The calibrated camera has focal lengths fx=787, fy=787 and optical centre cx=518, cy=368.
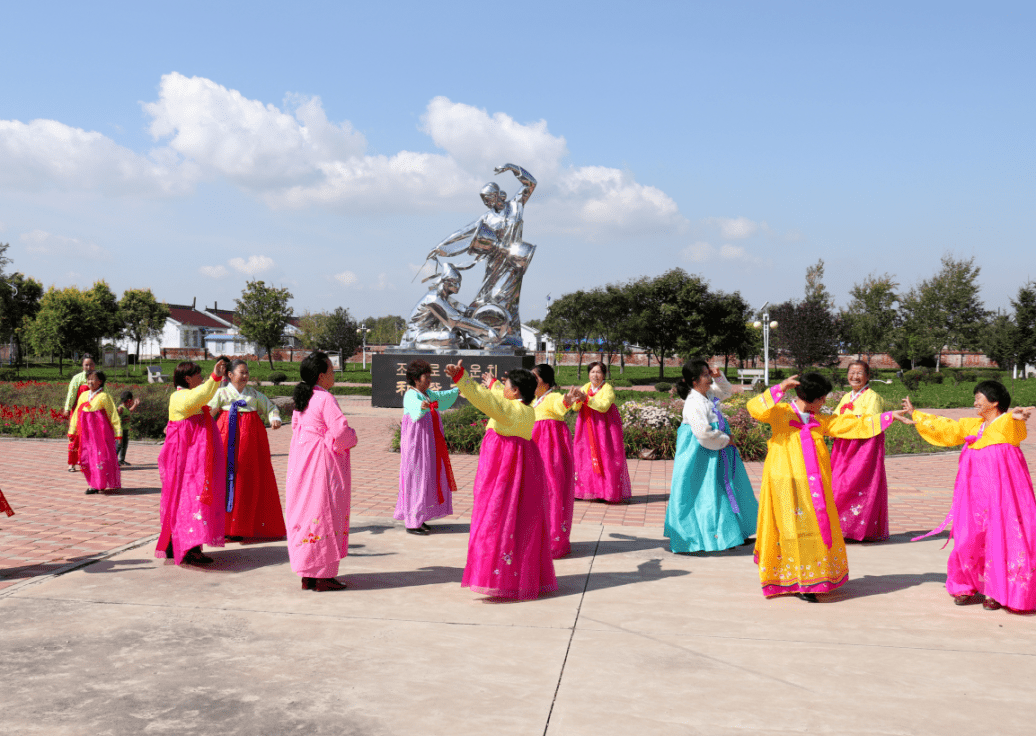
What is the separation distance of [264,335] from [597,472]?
41.2 metres

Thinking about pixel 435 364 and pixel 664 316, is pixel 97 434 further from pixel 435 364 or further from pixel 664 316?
pixel 664 316

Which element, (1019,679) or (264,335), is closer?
(1019,679)

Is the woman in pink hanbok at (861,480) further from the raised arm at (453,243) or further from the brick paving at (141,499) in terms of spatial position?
the raised arm at (453,243)

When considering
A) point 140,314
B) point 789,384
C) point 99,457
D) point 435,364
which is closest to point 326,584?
point 789,384

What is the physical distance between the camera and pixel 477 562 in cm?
493

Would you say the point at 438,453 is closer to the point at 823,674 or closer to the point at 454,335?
the point at 823,674

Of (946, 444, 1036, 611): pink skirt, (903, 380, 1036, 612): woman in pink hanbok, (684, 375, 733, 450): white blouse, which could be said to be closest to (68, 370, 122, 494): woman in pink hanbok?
(684, 375, 733, 450): white blouse

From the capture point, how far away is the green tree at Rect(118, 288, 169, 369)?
5131cm

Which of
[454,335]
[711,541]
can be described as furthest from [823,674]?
[454,335]

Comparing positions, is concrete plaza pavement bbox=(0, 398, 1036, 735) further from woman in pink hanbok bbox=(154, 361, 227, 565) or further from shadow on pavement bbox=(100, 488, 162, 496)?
shadow on pavement bbox=(100, 488, 162, 496)

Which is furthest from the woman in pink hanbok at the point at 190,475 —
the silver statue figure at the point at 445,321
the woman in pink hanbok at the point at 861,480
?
the silver statue figure at the point at 445,321

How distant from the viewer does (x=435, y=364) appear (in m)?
20.0

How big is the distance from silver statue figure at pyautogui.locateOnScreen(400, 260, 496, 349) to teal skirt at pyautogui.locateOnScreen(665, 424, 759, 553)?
14.6m

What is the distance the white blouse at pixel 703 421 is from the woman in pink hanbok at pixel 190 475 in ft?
11.5
